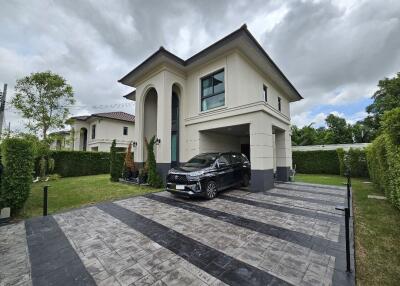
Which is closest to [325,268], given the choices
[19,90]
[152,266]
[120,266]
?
[152,266]

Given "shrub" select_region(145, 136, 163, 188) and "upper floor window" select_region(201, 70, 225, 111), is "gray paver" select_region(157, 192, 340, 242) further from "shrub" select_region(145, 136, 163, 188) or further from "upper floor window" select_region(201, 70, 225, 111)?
"upper floor window" select_region(201, 70, 225, 111)

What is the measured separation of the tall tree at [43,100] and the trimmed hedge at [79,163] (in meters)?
2.04

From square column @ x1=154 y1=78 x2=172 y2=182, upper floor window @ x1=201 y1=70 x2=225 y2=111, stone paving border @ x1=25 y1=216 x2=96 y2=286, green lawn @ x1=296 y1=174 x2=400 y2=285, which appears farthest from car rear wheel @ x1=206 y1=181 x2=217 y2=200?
upper floor window @ x1=201 y1=70 x2=225 y2=111

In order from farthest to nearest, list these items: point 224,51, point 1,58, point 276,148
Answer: point 276,148 < point 1,58 < point 224,51

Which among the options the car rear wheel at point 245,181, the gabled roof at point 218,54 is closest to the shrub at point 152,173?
the car rear wheel at point 245,181

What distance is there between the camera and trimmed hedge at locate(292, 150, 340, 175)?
1557 cm

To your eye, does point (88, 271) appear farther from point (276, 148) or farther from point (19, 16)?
point (276, 148)

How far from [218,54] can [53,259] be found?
385 inches

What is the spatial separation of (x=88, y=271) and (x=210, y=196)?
15.2 feet

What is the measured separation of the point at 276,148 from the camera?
11.7 metres

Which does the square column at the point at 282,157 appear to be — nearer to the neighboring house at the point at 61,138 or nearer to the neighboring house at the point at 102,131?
the neighboring house at the point at 61,138

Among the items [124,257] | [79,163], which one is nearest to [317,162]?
[124,257]

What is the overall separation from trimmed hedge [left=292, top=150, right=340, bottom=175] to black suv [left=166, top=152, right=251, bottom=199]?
39.5ft

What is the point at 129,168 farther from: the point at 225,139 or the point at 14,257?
the point at 14,257
